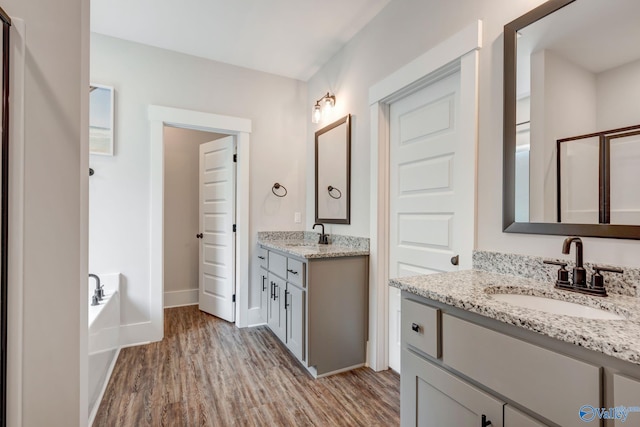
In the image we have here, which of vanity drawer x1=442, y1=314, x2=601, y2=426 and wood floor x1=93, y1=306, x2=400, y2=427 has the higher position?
vanity drawer x1=442, y1=314, x2=601, y2=426

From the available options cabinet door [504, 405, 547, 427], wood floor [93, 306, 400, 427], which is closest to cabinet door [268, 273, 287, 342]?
wood floor [93, 306, 400, 427]

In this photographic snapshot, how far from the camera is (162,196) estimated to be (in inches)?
113

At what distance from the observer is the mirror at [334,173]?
2.63 meters

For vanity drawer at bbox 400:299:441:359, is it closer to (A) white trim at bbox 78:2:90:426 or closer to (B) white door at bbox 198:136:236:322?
(A) white trim at bbox 78:2:90:426

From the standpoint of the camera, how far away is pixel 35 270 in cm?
100

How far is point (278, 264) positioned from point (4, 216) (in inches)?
74.5

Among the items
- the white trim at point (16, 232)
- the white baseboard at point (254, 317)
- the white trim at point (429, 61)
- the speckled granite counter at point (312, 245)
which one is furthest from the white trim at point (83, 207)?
the white baseboard at point (254, 317)

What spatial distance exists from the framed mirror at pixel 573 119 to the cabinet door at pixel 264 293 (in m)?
2.12

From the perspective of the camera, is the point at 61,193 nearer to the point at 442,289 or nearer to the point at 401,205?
the point at 442,289

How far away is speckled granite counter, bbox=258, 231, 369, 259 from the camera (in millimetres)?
2237

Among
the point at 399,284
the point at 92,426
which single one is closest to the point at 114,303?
the point at 92,426

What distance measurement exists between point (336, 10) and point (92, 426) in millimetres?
3098

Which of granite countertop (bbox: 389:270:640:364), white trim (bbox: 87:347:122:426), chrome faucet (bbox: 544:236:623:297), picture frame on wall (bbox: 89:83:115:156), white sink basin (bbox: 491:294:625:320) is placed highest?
picture frame on wall (bbox: 89:83:115:156)

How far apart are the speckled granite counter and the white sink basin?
1.20 m
